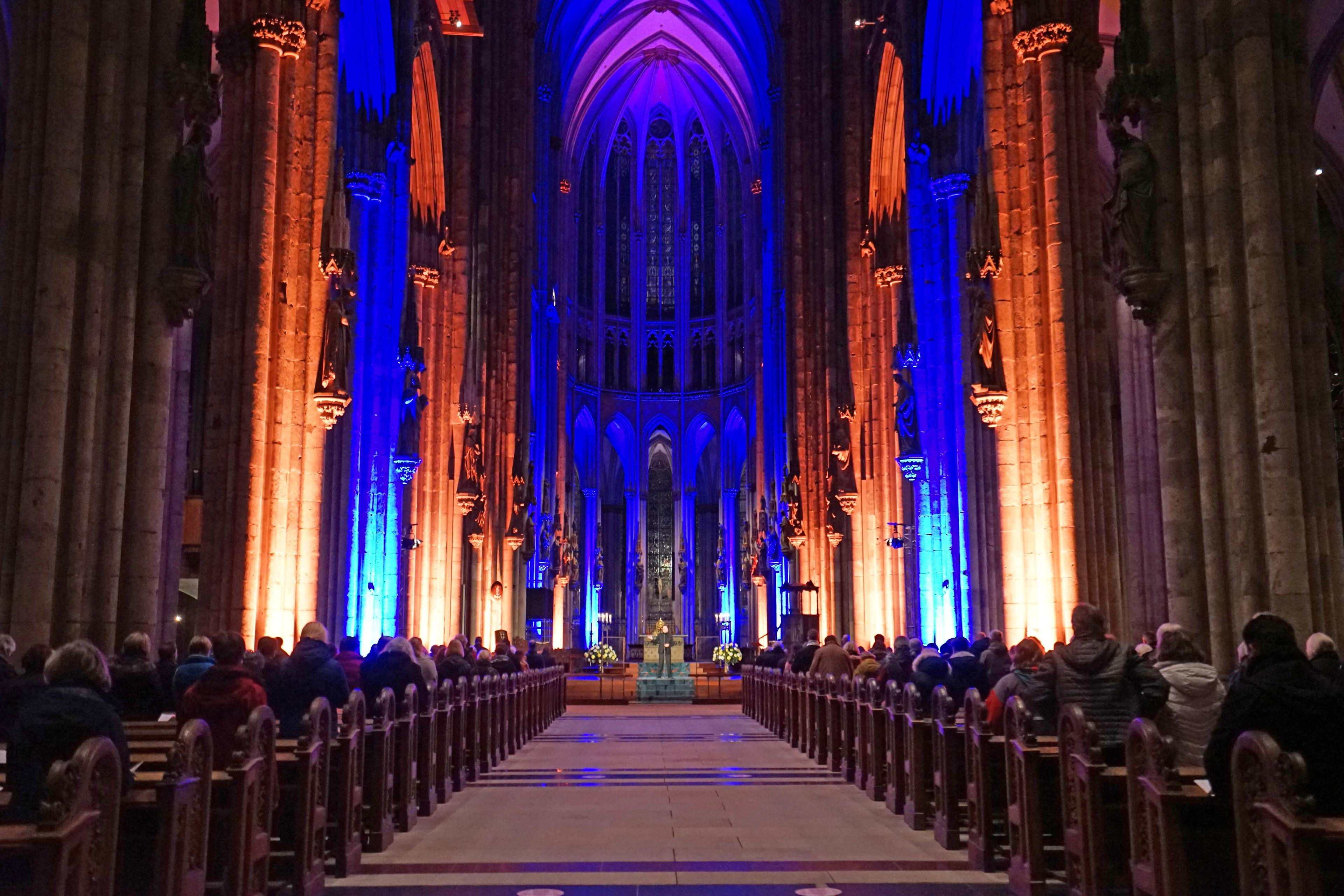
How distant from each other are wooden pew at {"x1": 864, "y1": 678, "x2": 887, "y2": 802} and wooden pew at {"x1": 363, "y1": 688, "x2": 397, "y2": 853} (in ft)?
13.7

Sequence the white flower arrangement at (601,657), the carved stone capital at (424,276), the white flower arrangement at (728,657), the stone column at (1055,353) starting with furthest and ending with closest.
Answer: the white flower arrangement at (728,657)
the white flower arrangement at (601,657)
the carved stone capital at (424,276)
the stone column at (1055,353)

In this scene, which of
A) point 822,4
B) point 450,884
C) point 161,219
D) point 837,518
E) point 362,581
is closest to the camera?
point 450,884

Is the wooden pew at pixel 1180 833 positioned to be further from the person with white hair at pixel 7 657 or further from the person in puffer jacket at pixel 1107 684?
the person with white hair at pixel 7 657

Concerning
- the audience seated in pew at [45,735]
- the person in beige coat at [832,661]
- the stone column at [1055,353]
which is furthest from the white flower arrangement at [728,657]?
the audience seated in pew at [45,735]

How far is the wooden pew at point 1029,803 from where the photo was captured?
6.18 meters

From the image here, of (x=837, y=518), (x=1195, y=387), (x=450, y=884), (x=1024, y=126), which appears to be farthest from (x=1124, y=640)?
(x=837, y=518)

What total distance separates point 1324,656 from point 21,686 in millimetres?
7363

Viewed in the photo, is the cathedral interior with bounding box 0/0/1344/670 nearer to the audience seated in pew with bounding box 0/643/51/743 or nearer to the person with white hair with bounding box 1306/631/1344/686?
the person with white hair with bounding box 1306/631/1344/686

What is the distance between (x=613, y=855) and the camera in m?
7.36

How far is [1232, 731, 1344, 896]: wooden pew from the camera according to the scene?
379 cm

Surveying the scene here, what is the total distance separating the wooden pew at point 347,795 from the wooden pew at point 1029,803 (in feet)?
12.5

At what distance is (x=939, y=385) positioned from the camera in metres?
23.8

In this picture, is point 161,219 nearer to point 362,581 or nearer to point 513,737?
point 513,737

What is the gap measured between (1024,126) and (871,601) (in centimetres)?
1272
